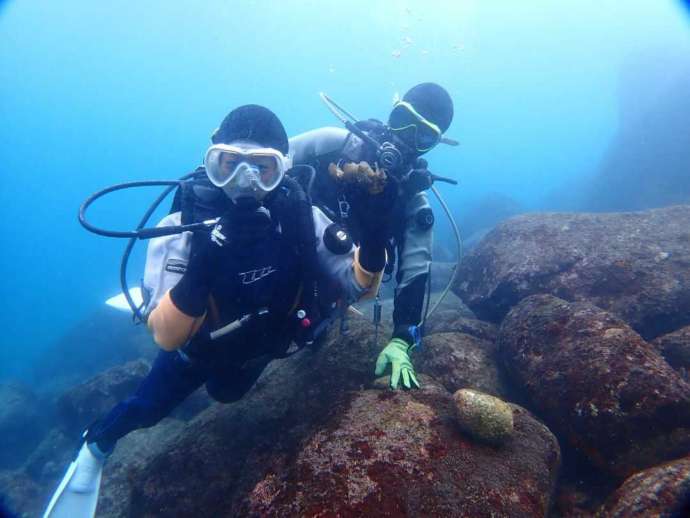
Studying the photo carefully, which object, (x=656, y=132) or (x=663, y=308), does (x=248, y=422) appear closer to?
(x=663, y=308)

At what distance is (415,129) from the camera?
4586mm

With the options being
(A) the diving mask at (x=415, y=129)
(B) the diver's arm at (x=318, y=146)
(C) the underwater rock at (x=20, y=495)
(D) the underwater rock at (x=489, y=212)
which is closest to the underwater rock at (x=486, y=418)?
(A) the diving mask at (x=415, y=129)

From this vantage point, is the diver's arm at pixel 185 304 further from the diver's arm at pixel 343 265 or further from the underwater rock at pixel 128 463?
the underwater rock at pixel 128 463

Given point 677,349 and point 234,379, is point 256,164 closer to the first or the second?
point 234,379

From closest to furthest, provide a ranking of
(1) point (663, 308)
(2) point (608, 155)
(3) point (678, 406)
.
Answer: (3) point (678, 406) < (1) point (663, 308) < (2) point (608, 155)

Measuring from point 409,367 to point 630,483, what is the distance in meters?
2.00

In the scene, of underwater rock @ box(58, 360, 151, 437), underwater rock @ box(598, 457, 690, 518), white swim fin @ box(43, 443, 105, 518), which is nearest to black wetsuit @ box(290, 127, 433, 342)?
underwater rock @ box(598, 457, 690, 518)

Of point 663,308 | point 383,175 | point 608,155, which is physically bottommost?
point 608,155

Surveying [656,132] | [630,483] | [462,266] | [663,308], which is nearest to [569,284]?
[663,308]

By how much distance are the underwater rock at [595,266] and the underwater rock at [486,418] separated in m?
3.71

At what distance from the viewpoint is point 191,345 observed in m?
3.42

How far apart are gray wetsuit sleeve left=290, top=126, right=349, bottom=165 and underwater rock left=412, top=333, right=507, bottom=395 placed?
305cm

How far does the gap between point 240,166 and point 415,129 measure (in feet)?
8.04

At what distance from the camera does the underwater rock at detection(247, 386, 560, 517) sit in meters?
2.32
